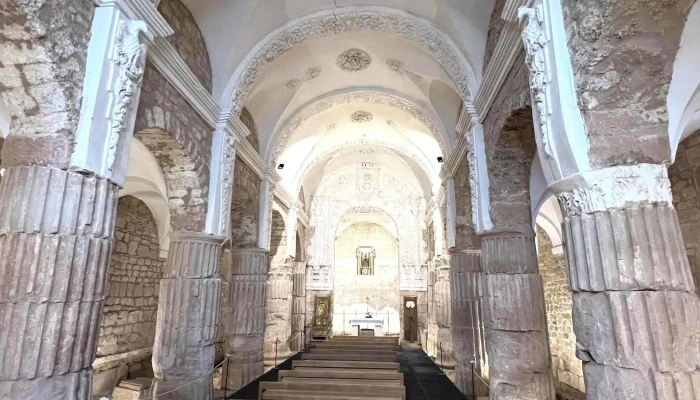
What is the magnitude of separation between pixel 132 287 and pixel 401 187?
34.4ft

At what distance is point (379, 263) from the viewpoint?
745 inches

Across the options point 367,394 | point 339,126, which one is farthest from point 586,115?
point 339,126

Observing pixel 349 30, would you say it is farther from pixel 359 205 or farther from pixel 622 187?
pixel 359 205

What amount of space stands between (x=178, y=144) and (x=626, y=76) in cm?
478

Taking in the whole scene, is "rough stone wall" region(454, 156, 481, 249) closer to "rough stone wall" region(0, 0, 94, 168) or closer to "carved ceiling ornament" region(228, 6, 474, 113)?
"carved ceiling ornament" region(228, 6, 474, 113)

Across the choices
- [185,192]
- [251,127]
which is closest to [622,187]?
[185,192]

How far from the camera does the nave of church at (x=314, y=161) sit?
104 inches

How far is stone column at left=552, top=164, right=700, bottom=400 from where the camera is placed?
2346 mm

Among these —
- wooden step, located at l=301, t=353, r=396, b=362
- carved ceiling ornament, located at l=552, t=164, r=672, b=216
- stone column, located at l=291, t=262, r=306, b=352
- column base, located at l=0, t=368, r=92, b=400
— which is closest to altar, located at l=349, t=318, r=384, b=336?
stone column, located at l=291, t=262, r=306, b=352

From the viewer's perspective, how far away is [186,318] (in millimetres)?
5215

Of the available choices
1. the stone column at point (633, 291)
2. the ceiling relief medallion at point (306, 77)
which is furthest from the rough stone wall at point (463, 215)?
the stone column at point (633, 291)

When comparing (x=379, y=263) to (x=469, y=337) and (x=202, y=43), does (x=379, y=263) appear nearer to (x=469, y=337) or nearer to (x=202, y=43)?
(x=469, y=337)

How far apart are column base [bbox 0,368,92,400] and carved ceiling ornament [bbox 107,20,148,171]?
5.39ft

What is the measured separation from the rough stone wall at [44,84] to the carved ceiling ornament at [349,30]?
3281mm
